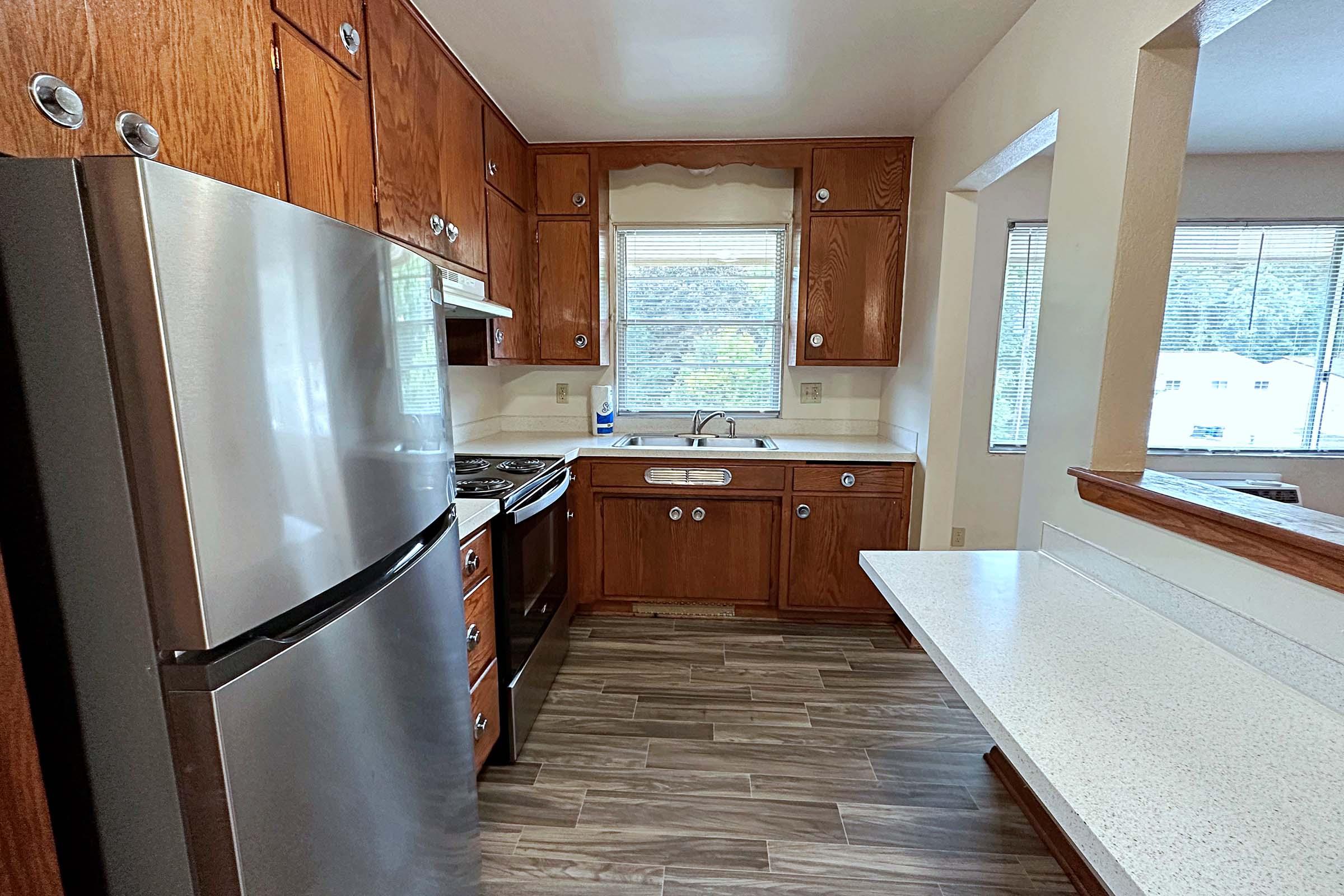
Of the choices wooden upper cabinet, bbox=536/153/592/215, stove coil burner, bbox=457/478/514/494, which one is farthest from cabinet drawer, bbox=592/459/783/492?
wooden upper cabinet, bbox=536/153/592/215

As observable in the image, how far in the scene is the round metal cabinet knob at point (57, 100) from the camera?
2.31 ft

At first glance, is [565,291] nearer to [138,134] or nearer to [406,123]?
[406,123]

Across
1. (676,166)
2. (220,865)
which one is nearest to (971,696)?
(220,865)

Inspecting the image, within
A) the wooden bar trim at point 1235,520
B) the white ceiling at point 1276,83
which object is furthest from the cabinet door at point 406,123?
the white ceiling at point 1276,83

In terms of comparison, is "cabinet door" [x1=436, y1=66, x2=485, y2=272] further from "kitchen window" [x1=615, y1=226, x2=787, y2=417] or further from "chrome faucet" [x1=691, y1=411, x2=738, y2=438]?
"chrome faucet" [x1=691, y1=411, x2=738, y2=438]

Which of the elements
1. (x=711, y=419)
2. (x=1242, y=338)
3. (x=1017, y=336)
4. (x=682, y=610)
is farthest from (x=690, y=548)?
(x=1242, y=338)

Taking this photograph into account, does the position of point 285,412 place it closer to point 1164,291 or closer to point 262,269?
point 262,269

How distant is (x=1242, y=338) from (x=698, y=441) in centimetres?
306

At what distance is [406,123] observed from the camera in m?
1.67

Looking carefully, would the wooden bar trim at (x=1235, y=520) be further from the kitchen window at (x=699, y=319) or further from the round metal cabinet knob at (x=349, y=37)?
the round metal cabinet knob at (x=349, y=37)

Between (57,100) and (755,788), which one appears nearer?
(57,100)

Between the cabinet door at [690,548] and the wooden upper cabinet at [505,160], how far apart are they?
151cm

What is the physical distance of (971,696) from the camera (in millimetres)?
858

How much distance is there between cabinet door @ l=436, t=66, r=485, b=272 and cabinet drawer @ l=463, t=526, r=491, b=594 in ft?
3.39
